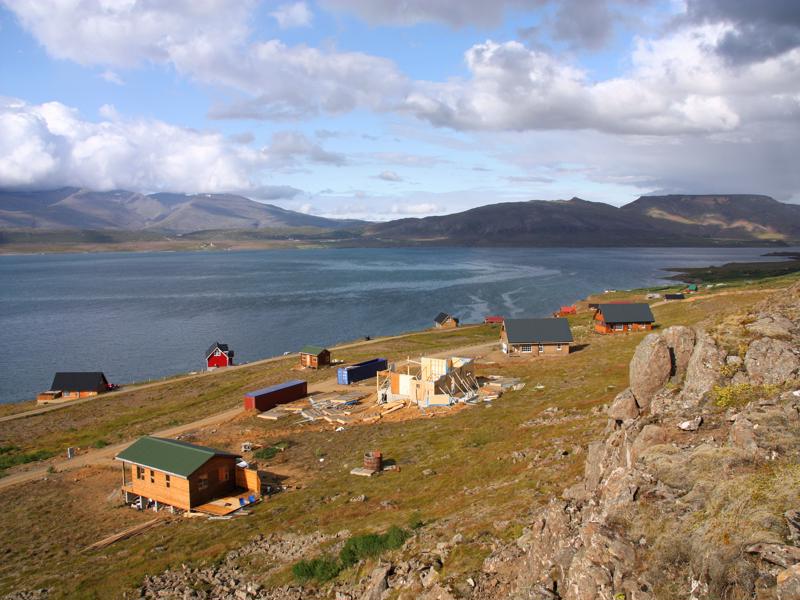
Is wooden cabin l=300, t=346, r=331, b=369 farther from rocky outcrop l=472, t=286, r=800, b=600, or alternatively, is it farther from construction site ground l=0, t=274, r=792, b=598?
rocky outcrop l=472, t=286, r=800, b=600

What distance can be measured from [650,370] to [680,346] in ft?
4.44

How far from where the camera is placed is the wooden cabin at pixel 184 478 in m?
29.5

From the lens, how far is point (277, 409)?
48406 mm

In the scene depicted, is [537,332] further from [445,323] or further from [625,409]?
[625,409]

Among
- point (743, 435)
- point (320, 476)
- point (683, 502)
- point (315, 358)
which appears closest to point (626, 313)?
point (315, 358)

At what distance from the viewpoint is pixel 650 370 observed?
18.7m

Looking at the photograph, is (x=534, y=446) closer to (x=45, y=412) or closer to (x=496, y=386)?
(x=496, y=386)

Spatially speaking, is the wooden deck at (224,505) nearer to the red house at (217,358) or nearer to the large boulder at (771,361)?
the large boulder at (771,361)

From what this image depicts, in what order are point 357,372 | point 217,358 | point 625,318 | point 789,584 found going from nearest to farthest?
point 789,584
point 357,372
point 625,318
point 217,358

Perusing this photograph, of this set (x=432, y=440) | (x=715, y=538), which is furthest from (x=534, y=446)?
(x=715, y=538)

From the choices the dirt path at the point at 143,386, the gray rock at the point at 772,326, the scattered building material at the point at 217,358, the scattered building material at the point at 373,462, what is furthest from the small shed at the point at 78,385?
the gray rock at the point at 772,326

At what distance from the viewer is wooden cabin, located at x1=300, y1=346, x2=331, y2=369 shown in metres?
64.9

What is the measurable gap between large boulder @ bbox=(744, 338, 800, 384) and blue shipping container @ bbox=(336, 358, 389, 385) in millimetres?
42769

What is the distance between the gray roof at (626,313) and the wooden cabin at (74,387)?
199ft
